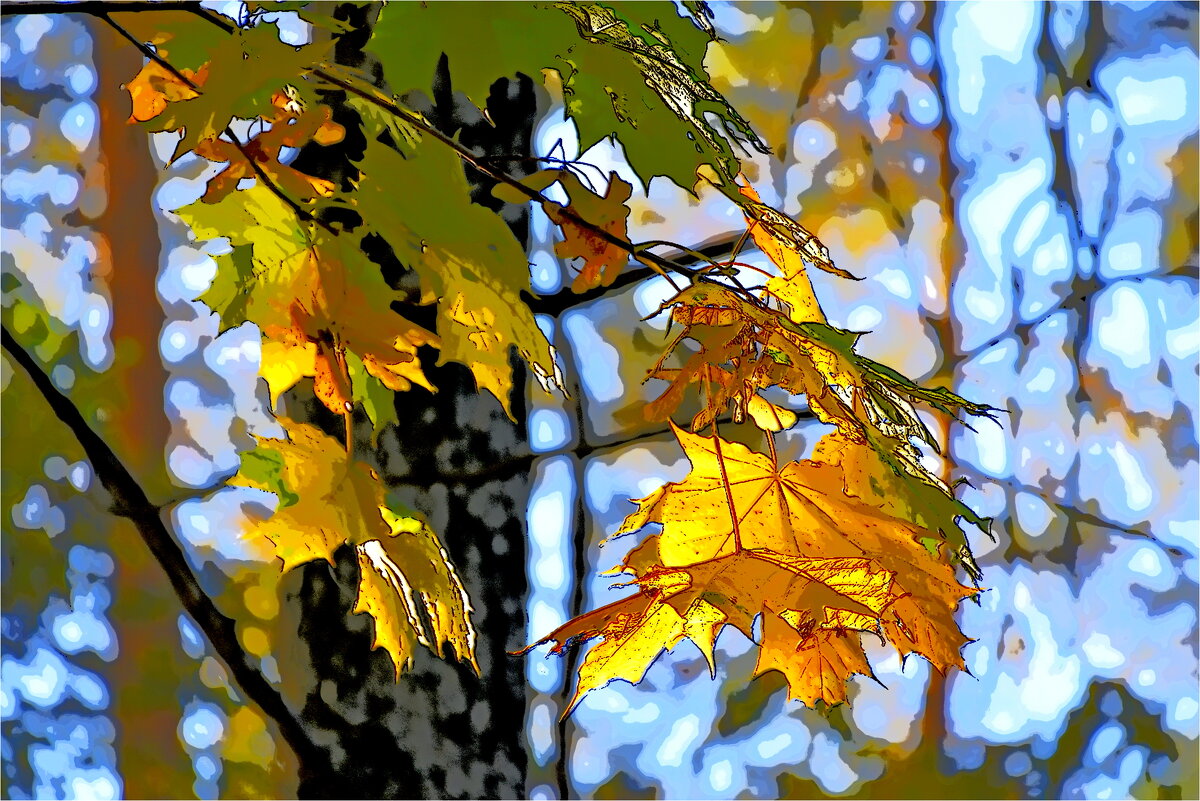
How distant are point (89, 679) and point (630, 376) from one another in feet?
2.34

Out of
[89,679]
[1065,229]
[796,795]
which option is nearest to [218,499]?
[89,679]

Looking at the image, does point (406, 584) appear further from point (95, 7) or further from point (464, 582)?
point (464, 582)

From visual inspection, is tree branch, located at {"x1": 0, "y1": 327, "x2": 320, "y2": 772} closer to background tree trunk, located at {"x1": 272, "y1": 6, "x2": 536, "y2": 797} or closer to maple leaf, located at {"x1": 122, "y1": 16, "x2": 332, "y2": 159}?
background tree trunk, located at {"x1": 272, "y1": 6, "x2": 536, "y2": 797}

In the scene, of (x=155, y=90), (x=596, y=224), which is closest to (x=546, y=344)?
(x=596, y=224)

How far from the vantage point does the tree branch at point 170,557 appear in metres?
0.88

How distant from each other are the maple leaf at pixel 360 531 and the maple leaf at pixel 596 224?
163mm

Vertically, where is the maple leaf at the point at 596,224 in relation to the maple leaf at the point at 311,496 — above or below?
above

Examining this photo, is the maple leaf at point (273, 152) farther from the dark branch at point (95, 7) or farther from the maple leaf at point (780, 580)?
the maple leaf at point (780, 580)

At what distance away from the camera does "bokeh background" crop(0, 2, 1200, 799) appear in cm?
88

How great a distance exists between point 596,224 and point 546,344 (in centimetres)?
6

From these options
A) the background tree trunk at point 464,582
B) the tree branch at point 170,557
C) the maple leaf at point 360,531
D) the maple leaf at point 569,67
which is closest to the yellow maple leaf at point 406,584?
the maple leaf at point 360,531

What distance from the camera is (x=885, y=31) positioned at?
34.9 inches

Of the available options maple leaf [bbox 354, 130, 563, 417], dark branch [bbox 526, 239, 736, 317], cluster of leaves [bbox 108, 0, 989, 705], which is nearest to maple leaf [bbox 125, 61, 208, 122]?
cluster of leaves [bbox 108, 0, 989, 705]

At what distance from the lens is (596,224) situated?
1.21ft
